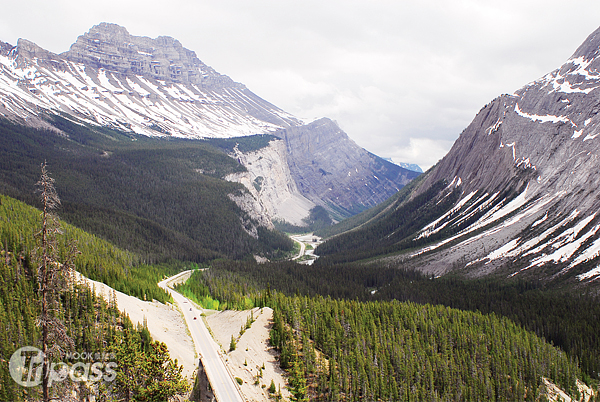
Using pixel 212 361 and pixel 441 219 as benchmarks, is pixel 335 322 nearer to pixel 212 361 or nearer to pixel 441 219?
pixel 212 361

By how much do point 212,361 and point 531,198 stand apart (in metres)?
136

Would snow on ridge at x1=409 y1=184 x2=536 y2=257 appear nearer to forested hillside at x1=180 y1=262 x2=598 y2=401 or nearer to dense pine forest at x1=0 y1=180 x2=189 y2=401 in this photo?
forested hillside at x1=180 y1=262 x2=598 y2=401

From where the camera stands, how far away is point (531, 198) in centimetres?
14612

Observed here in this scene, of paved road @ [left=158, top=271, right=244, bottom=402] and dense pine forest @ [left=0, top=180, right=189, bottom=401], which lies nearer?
dense pine forest @ [left=0, top=180, right=189, bottom=401]

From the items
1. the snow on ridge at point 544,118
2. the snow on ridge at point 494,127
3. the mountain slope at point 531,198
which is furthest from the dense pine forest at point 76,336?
the snow on ridge at point 494,127

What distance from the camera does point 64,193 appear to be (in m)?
168

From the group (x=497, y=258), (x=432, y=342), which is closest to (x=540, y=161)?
(x=497, y=258)

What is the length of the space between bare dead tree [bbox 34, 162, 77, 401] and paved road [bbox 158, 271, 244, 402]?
68.8 ft

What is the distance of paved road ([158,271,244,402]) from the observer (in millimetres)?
40969

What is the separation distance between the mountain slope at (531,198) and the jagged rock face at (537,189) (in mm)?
366

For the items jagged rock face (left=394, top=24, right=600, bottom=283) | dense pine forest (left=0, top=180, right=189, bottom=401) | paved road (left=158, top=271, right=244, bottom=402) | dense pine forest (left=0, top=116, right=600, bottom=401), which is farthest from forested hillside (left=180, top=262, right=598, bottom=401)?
jagged rock face (left=394, top=24, right=600, bottom=283)

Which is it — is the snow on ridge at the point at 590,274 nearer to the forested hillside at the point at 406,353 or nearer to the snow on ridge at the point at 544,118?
the forested hillside at the point at 406,353

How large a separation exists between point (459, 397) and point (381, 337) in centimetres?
1431

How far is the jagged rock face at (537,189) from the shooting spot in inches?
4611
